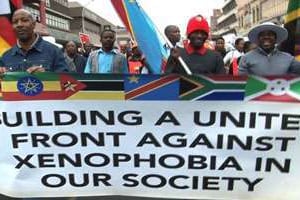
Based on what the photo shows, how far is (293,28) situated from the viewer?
5.13 meters

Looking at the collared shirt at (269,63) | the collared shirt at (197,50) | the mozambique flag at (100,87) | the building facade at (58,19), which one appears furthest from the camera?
the building facade at (58,19)

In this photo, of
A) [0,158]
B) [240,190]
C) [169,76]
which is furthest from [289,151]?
[0,158]

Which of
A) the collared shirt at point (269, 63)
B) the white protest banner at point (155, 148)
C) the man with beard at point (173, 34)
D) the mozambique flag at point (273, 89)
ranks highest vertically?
the man with beard at point (173, 34)

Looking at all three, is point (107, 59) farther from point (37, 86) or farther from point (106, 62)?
point (37, 86)

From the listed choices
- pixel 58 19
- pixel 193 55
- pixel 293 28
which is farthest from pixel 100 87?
pixel 58 19

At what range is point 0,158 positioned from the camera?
4301 mm

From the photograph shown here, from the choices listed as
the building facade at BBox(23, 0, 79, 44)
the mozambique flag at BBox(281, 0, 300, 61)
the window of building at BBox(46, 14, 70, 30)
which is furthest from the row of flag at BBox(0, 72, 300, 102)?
the window of building at BBox(46, 14, 70, 30)

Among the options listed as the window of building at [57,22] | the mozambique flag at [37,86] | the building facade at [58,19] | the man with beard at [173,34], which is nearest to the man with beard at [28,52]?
the mozambique flag at [37,86]

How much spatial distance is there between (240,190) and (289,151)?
0.47 m

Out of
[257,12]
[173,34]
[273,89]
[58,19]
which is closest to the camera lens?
[273,89]

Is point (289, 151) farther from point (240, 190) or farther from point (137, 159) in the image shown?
point (137, 159)

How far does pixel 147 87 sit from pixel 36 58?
3.75 ft

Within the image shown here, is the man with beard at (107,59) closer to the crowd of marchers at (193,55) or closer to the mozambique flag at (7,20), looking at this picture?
the crowd of marchers at (193,55)

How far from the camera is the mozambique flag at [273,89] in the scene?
12.9 feet
